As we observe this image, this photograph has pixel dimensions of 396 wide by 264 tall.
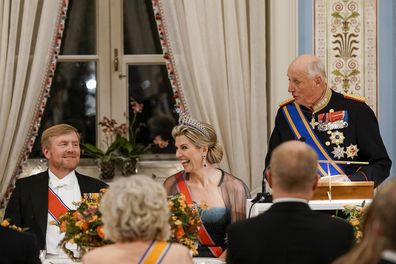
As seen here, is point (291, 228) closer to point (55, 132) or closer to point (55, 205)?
point (55, 205)

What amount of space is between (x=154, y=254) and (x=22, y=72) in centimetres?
289

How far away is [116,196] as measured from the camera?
2.74m

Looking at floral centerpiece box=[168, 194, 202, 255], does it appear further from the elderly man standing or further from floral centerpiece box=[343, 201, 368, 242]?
the elderly man standing

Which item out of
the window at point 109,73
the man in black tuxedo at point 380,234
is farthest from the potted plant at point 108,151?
the man in black tuxedo at point 380,234

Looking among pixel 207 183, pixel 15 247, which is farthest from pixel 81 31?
pixel 15 247

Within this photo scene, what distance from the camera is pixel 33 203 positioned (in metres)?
4.71

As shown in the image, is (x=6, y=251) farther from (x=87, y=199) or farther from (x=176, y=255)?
(x=87, y=199)

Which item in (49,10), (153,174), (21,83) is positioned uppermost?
(49,10)

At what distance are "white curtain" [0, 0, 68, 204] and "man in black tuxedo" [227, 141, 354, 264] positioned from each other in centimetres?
288

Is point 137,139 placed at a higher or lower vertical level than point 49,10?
lower

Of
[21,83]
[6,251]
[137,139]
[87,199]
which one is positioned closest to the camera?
[6,251]

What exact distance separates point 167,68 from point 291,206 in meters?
2.91

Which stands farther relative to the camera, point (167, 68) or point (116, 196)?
→ point (167, 68)

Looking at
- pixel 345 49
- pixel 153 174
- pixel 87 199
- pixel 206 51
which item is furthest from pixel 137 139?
pixel 87 199
